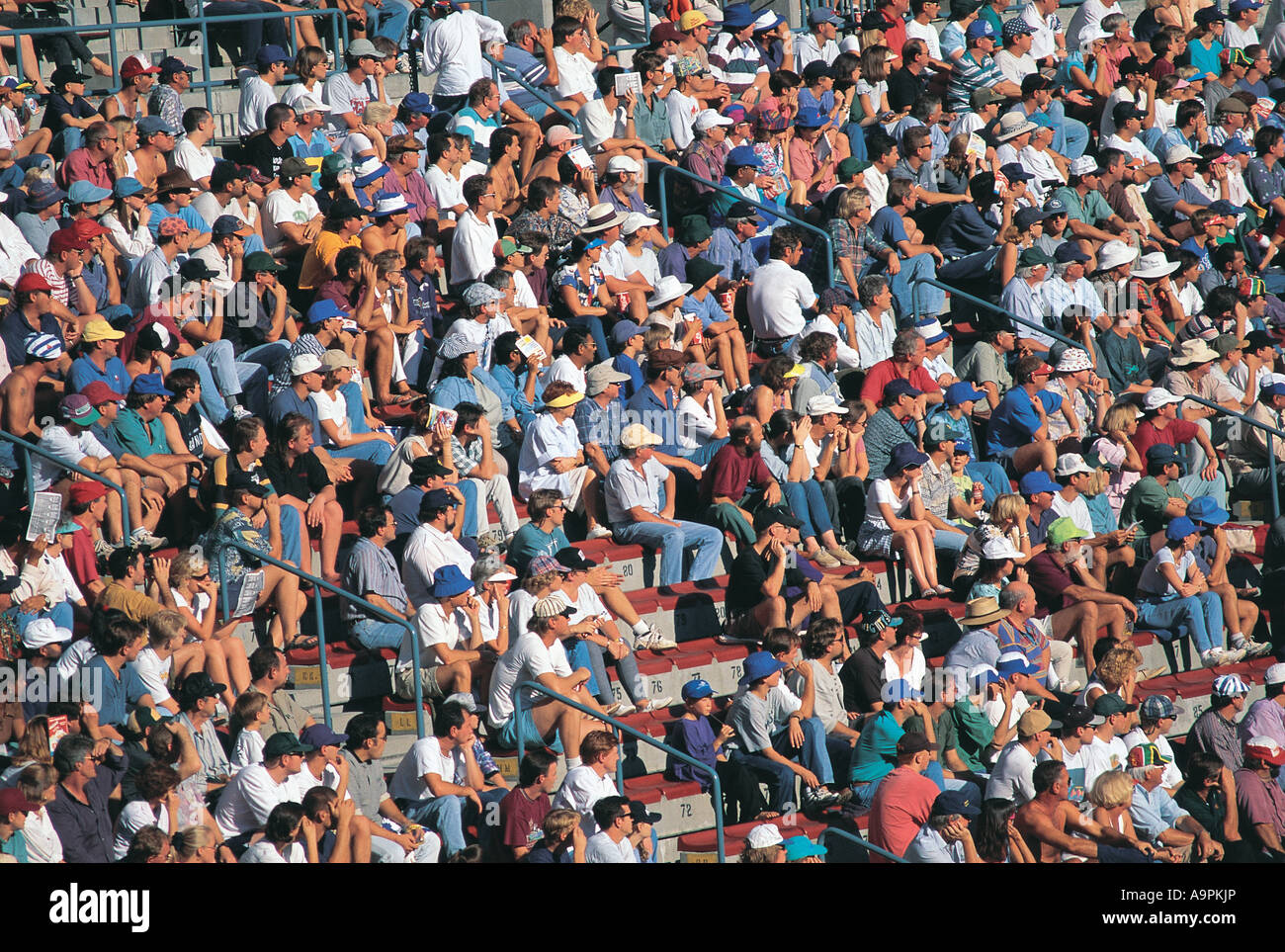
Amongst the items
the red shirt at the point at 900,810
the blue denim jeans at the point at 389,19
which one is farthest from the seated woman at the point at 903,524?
the blue denim jeans at the point at 389,19

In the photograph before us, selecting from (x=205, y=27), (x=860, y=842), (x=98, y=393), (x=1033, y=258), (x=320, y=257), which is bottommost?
(x=860, y=842)

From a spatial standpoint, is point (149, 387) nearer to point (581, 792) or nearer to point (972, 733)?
point (581, 792)

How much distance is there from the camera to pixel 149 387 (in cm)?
1409

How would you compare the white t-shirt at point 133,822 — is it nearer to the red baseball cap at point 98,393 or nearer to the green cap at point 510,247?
the red baseball cap at point 98,393

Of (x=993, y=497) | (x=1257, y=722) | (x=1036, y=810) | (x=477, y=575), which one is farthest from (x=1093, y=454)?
(x=477, y=575)

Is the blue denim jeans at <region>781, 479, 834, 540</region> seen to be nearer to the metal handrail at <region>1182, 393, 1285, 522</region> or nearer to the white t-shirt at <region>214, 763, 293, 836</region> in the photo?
the metal handrail at <region>1182, 393, 1285, 522</region>

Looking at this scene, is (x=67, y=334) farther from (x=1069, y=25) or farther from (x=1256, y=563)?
(x=1069, y=25)

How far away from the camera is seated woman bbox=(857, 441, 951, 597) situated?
48.2 feet

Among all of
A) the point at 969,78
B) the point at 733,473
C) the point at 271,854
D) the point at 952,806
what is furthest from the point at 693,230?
the point at 271,854

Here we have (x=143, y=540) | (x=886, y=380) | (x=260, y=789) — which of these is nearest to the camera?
(x=260, y=789)

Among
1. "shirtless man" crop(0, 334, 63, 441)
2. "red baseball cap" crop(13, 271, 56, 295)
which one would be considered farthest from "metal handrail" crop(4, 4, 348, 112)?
"shirtless man" crop(0, 334, 63, 441)

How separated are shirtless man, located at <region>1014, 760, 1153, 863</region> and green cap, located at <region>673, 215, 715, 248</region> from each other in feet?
18.0

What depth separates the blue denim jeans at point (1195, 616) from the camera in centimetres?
1485

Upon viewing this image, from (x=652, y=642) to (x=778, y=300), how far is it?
3659 mm
